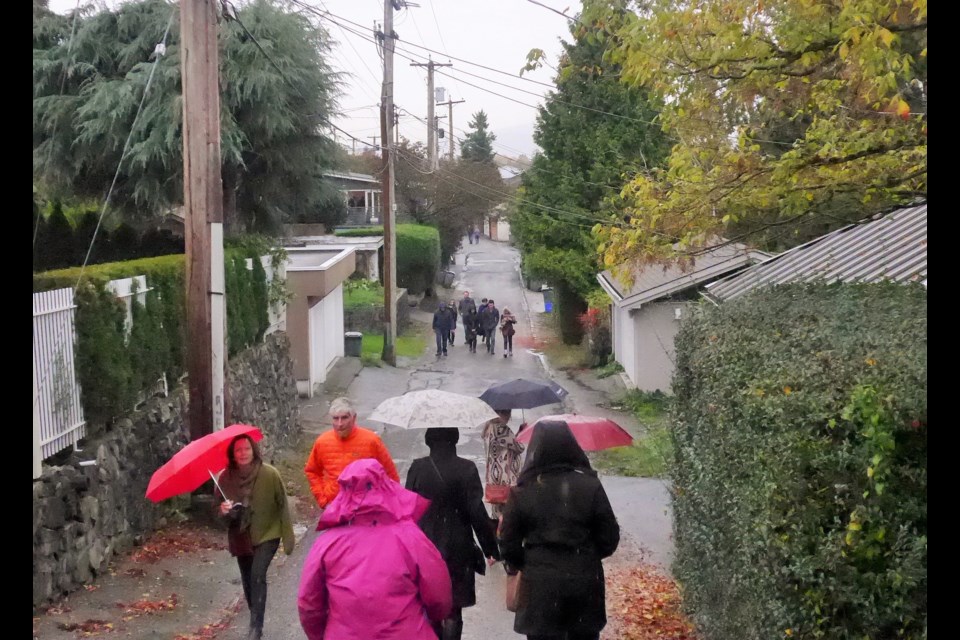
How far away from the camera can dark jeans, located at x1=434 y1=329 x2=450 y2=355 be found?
31.1 meters

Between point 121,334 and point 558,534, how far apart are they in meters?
6.81

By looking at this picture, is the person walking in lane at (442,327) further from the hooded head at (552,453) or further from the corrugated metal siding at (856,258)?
the hooded head at (552,453)

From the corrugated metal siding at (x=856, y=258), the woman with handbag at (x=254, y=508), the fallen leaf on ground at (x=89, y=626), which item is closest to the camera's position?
→ the woman with handbag at (x=254, y=508)

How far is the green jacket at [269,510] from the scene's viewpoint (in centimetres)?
712

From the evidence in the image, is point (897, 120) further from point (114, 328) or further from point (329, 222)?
point (329, 222)

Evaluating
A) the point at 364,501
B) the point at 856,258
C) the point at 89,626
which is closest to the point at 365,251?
the point at 856,258

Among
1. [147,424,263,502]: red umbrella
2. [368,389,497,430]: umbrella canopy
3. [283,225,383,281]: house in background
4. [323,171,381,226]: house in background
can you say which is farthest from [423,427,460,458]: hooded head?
[323,171,381,226]: house in background

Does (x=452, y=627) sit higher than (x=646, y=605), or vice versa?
(x=452, y=627)

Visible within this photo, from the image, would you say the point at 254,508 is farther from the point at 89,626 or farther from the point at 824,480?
the point at 824,480

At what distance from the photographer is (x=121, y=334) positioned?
10.3 metres

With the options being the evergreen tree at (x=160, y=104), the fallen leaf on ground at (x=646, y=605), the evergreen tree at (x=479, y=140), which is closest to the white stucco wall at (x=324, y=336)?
the evergreen tree at (x=160, y=104)

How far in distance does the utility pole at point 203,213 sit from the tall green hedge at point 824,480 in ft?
21.3

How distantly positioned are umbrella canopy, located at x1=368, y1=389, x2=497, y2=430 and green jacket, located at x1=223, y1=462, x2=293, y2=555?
98cm

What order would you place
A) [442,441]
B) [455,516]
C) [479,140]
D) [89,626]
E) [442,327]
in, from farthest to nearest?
[479,140] → [442,327] → [89,626] → [442,441] → [455,516]
